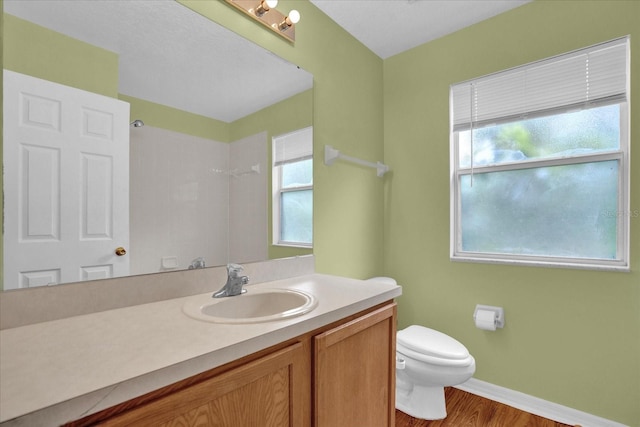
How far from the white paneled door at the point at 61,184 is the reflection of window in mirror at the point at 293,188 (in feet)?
2.27

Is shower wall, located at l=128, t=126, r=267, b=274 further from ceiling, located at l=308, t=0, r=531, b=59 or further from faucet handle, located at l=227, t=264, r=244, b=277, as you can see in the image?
ceiling, located at l=308, t=0, r=531, b=59

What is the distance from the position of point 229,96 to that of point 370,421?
4.80ft

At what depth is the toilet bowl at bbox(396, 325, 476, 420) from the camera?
156 cm

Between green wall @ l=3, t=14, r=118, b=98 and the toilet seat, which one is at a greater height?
green wall @ l=3, t=14, r=118, b=98

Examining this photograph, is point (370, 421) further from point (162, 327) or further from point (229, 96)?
point (229, 96)

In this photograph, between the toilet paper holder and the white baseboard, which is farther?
the toilet paper holder

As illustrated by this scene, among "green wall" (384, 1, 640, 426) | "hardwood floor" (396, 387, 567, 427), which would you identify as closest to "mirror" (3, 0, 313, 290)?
"green wall" (384, 1, 640, 426)

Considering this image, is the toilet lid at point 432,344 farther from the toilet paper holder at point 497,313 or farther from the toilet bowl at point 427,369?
the toilet paper holder at point 497,313

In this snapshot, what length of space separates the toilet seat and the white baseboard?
22.0 inches

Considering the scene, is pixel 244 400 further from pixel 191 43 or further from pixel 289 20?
pixel 289 20

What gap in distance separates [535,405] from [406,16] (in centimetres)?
249

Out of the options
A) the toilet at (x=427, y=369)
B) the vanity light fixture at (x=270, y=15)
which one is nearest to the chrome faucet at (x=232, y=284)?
the toilet at (x=427, y=369)

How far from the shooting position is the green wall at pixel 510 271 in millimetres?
1574

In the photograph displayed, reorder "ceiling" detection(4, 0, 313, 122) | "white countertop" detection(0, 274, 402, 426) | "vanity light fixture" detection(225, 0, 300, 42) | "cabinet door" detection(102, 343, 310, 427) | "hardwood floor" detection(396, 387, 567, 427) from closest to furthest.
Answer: "white countertop" detection(0, 274, 402, 426)
"cabinet door" detection(102, 343, 310, 427)
"ceiling" detection(4, 0, 313, 122)
"vanity light fixture" detection(225, 0, 300, 42)
"hardwood floor" detection(396, 387, 567, 427)
